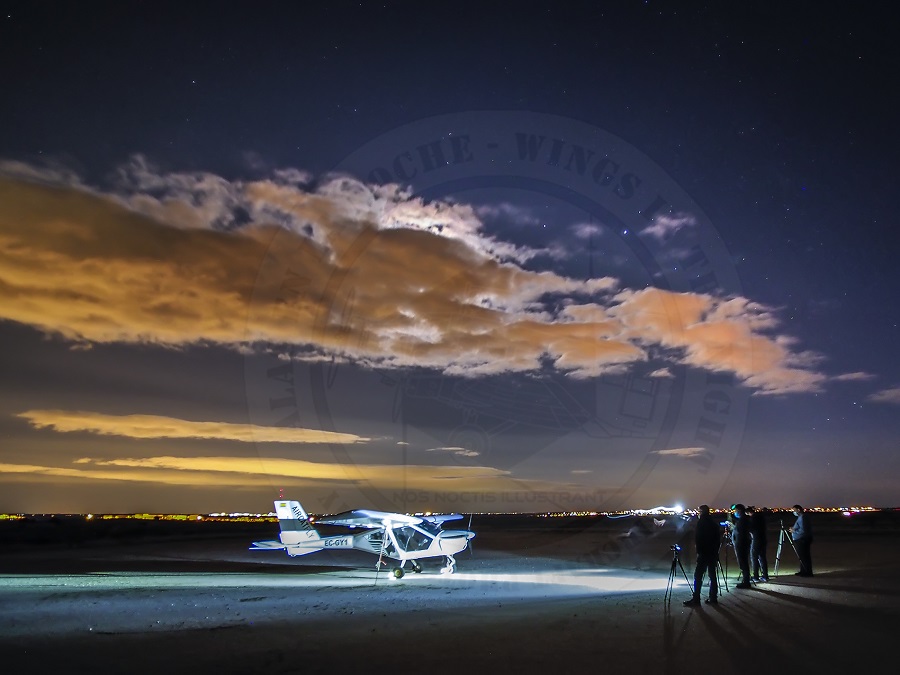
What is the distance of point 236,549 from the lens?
3678 cm

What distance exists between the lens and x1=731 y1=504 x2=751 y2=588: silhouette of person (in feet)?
51.1

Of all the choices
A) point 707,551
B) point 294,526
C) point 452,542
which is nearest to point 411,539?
point 452,542

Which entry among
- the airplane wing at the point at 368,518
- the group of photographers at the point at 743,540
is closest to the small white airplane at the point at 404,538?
the airplane wing at the point at 368,518

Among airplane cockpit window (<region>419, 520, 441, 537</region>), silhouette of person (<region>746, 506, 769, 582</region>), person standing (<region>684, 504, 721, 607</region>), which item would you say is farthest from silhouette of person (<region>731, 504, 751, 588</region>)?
airplane cockpit window (<region>419, 520, 441, 537</region>)

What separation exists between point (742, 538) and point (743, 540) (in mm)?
48

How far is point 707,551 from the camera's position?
522 inches

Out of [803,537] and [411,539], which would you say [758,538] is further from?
[411,539]

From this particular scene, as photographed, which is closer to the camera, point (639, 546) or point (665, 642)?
point (665, 642)

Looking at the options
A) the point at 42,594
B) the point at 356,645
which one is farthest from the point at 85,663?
the point at 42,594

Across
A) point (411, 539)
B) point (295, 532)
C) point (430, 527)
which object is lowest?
point (411, 539)

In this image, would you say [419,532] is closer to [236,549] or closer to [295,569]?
[295,569]

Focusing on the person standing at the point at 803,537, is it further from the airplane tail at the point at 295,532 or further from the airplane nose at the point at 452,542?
the airplane tail at the point at 295,532

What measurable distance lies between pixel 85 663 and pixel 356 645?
3.71 metres

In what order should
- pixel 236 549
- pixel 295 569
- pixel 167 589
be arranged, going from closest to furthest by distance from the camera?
1. pixel 167 589
2. pixel 295 569
3. pixel 236 549
